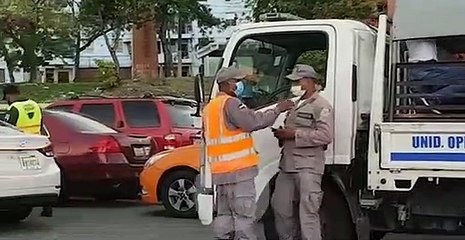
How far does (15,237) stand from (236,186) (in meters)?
3.75

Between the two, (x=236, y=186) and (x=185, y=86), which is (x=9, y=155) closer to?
(x=236, y=186)

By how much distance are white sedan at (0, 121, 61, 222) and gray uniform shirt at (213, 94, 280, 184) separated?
10.8 feet

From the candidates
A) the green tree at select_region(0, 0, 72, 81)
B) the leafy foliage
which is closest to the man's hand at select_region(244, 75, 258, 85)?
the leafy foliage

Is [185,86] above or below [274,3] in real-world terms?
below

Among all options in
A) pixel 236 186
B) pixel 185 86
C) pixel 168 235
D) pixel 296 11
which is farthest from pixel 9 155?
pixel 185 86

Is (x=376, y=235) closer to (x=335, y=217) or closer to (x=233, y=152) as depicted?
(x=335, y=217)

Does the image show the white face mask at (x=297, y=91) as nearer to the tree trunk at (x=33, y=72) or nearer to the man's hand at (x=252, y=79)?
the man's hand at (x=252, y=79)

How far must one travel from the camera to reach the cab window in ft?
25.3

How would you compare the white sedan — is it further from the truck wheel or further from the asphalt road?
the truck wheel

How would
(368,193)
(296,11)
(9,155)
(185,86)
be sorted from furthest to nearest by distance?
(185,86) → (296,11) → (9,155) → (368,193)

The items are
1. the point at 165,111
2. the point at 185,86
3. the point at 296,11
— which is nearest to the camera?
the point at 165,111

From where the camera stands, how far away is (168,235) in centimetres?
1021

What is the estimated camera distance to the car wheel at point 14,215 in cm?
1108

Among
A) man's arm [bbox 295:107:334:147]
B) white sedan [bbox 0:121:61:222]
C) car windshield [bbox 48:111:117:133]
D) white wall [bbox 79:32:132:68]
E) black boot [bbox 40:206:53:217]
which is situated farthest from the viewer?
white wall [bbox 79:32:132:68]
